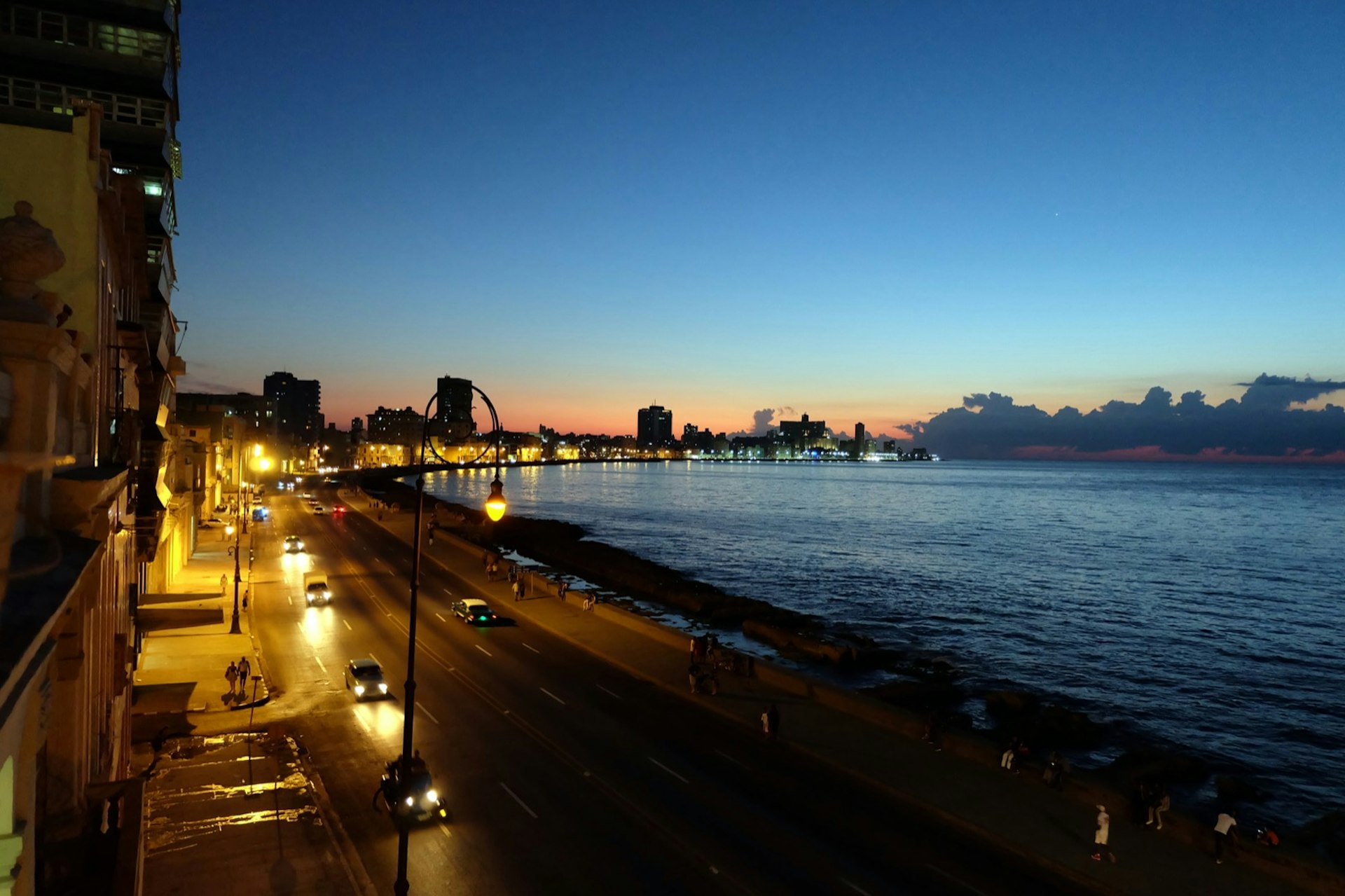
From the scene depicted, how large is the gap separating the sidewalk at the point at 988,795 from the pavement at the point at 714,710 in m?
0.04

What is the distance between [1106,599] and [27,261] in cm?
6727

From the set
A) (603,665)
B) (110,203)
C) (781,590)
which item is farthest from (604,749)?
(781,590)

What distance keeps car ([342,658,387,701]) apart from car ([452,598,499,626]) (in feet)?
31.4

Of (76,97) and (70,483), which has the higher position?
(76,97)

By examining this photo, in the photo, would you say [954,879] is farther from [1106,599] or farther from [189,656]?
[1106,599]

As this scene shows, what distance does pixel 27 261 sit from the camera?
573 cm

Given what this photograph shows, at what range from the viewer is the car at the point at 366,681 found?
25016 mm

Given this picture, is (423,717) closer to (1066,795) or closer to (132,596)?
(132,596)

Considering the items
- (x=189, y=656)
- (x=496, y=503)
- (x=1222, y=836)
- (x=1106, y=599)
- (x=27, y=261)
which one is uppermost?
(x=27, y=261)

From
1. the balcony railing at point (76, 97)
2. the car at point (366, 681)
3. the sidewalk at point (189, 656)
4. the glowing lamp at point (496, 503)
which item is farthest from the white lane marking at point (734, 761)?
the balcony railing at point (76, 97)

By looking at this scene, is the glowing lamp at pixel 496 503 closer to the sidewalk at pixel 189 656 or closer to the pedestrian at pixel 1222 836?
the pedestrian at pixel 1222 836

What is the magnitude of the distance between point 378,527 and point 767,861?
225 ft

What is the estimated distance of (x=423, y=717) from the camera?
2314 cm

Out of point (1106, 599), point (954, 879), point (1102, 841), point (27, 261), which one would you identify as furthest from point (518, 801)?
point (1106, 599)
